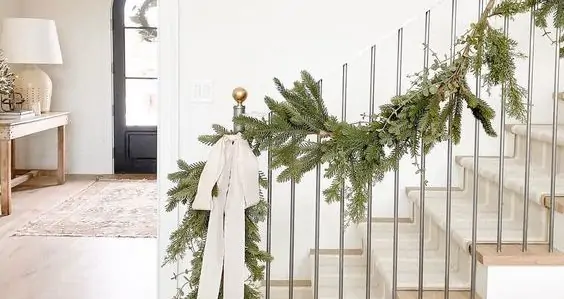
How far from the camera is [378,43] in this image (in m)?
3.52

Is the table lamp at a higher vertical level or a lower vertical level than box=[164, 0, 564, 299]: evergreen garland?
higher

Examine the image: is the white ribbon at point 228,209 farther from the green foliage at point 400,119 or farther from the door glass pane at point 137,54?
the door glass pane at point 137,54

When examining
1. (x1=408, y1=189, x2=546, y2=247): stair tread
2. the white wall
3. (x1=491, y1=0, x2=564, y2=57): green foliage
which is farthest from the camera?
the white wall

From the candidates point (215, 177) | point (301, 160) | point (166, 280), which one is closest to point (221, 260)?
point (215, 177)

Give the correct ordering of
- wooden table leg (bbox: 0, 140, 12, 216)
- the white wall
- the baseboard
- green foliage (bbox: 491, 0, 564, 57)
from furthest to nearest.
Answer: the white wall → wooden table leg (bbox: 0, 140, 12, 216) → the baseboard → green foliage (bbox: 491, 0, 564, 57)

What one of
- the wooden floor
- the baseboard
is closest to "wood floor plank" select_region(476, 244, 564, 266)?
the baseboard

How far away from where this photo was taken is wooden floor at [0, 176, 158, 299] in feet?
13.7

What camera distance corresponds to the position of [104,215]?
6.27 m

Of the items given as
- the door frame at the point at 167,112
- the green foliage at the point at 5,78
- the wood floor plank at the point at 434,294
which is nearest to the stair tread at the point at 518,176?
the wood floor plank at the point at 434,294

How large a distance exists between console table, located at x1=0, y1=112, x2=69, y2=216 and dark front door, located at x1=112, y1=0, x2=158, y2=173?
669mm

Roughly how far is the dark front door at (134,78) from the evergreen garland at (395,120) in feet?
20.0

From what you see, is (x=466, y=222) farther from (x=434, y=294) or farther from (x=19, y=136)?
(x=19, y=136)

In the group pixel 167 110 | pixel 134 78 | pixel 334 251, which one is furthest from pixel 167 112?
pixel 134 78

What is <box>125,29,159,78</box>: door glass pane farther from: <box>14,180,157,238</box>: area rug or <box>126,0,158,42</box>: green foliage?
<box>14,180,157,238</box>: area rug
